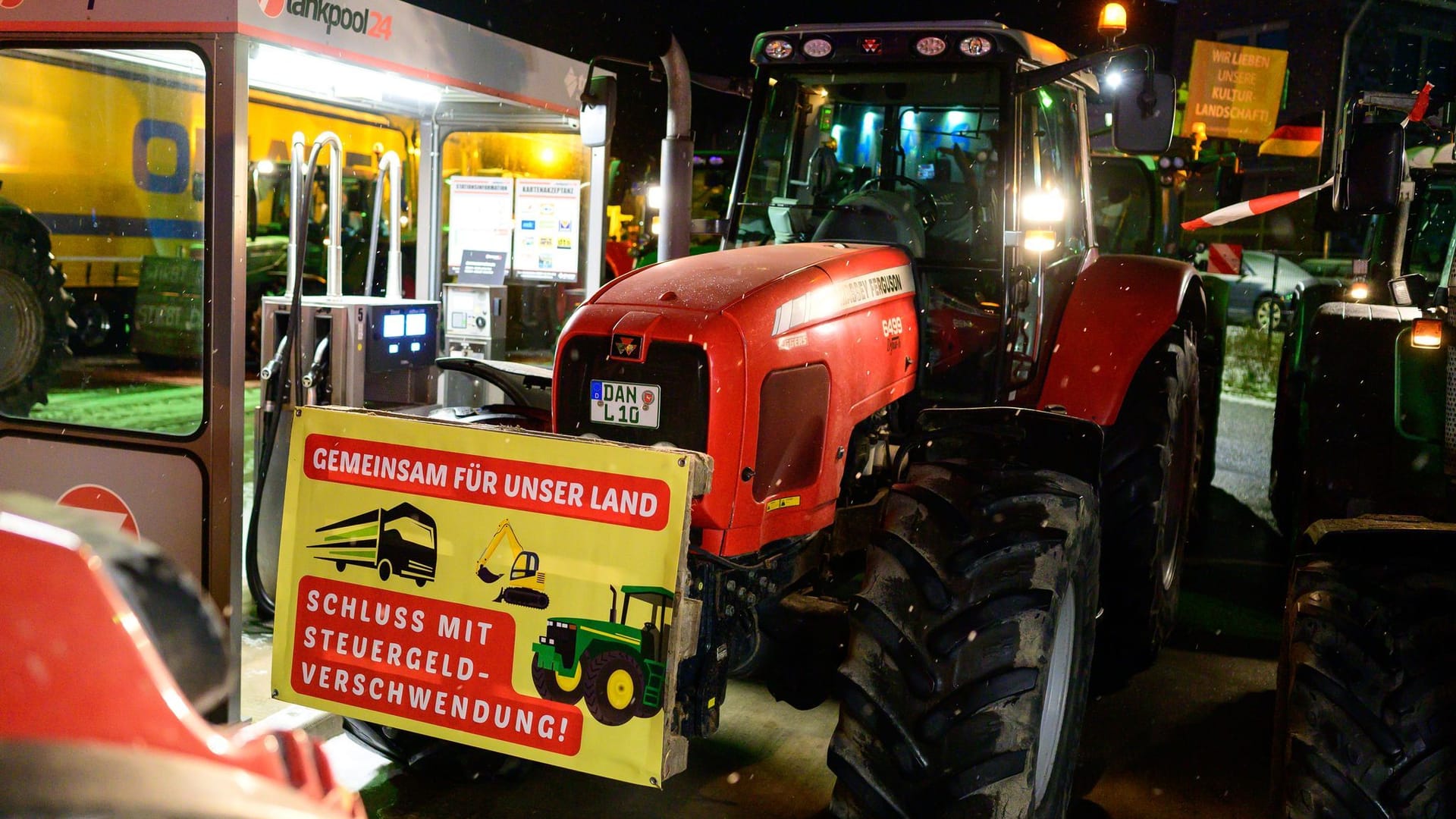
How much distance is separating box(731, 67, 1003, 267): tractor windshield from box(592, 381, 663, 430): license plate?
123cm

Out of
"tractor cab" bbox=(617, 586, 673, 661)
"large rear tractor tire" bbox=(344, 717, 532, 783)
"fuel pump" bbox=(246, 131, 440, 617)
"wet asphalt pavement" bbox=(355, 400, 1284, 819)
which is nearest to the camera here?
"tractor cab" bbox=(617, 586, 673, 661)

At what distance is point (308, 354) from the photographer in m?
5.57

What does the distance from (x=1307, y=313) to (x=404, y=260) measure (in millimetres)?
10900

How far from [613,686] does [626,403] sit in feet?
2.52

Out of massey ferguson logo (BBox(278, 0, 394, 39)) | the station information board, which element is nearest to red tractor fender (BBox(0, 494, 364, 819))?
massey ferguson logo (BBox(278, 0, 394, 39))

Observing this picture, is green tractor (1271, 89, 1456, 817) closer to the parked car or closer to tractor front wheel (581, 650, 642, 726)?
tractor front wheel (581, 650, 642, 726)

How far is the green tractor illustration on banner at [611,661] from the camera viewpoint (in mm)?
3082

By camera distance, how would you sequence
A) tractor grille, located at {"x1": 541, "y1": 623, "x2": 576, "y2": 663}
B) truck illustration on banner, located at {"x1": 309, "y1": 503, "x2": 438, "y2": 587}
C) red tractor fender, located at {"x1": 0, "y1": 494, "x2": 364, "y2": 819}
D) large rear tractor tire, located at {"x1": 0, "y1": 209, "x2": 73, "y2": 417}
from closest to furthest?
red tractor fender, located at {"x1": 0, "y1": 494, "x2": 364, "y2": 819}
tractor grille, located at {"x1": 541, "y1": 623, "x2": 576, "y2": 663}
truck illustration on banner, located at {"x1": 309, "y1": 503, "x2": 438, "y2": 587}
large rear tractor tire, located at {"x1": 0, "y1": 209, "x2": 73, "y2": 417}

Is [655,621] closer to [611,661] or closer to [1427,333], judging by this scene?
[611,661]

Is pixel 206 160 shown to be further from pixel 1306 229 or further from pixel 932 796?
pixel 1306 229

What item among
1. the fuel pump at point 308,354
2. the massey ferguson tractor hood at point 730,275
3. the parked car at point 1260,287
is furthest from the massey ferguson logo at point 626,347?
the parked car at point 1260,287

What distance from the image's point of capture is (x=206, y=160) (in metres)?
4.37

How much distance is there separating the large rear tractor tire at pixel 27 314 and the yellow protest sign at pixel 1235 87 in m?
13.2

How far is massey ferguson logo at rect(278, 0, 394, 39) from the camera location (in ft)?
14.6
